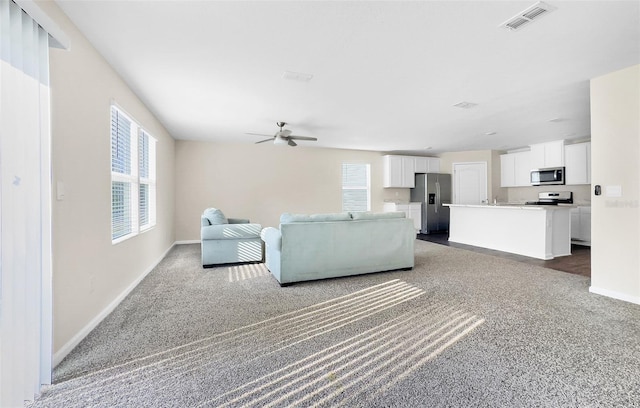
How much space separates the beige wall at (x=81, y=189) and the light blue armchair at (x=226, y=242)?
4.06 feet

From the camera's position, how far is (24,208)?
1.51 metres

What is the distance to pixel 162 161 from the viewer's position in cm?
513

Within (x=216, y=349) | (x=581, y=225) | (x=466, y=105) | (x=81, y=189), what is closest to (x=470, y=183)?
(x=581, y=225)

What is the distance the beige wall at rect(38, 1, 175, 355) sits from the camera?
1911 millimetres

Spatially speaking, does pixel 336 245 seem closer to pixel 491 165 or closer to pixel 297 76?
pixel 297 76

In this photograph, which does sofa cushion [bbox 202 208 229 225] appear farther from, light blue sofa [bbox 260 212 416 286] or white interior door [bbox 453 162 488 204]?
white interior door [bbox 453 162 488 204]

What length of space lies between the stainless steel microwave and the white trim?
27.8 ft

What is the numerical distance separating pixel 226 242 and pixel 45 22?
128 inches

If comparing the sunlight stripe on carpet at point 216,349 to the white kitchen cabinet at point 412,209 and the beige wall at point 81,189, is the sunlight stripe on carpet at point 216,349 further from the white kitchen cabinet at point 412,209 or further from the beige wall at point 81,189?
the white kitchen cabinet at point 412,209

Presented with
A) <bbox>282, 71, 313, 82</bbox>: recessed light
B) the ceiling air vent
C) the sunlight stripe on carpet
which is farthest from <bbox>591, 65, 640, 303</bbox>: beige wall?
<bbox>282, 71, 313, 82</bbox>: recessed light

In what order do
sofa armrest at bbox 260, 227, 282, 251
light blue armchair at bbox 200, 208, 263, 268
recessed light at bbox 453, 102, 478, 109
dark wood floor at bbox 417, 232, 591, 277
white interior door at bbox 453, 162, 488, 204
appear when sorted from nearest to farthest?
1. sofa armrest at bbox 260, 227, 282, 251
2. recessed light at bbox 453, 102, 478, 109
3. dark wood floor at bbox 417, 232, 591, 277
4. light blue armchair at bbox 200, 208, 263, 268
5. white interior door at bbox 453, 162, 488, 204

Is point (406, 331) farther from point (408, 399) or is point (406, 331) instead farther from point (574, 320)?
point (574, 320)

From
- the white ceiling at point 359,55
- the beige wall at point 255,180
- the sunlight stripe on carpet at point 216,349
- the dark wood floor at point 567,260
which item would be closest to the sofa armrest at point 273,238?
the sunlight stripe on carpet at point 216,349

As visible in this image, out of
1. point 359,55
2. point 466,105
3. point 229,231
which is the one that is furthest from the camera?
point 229,231
